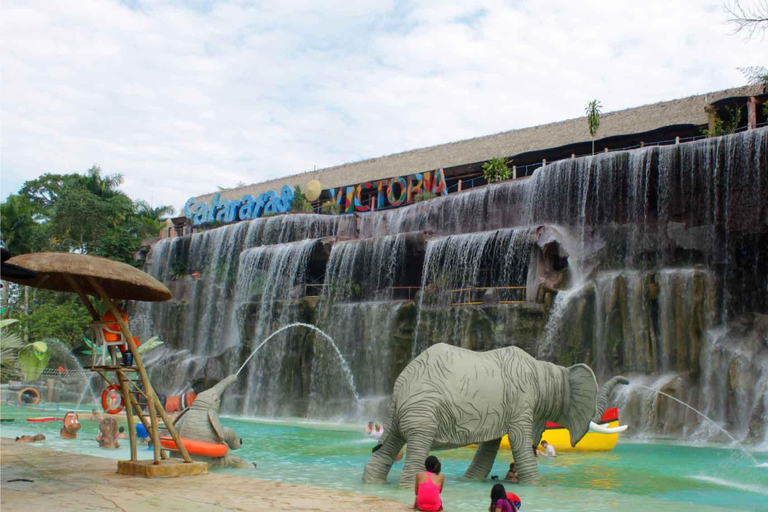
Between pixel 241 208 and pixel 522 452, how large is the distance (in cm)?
4070

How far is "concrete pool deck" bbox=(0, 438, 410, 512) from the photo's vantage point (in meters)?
7.37

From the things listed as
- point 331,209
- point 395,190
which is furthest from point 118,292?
point 395,190

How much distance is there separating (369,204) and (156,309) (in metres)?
13.6

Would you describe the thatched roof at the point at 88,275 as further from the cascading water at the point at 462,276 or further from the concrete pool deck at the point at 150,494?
the cascading water at the point at 462,276

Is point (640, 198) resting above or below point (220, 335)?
above

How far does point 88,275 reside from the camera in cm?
865

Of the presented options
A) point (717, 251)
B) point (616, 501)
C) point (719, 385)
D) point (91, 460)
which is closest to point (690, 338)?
point (719, 385)

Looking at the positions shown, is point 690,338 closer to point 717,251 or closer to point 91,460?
point 717,251

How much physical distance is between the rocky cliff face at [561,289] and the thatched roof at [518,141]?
8.36 metres

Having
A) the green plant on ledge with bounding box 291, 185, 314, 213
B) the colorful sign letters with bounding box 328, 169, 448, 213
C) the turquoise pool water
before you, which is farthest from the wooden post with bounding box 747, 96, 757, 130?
the green plant on ledge with bounding box 291, 185, 314, 213

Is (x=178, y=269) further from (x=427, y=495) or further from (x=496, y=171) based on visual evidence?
(x=427, y=495)

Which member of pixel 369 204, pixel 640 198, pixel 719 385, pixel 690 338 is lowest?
pixel 719 385

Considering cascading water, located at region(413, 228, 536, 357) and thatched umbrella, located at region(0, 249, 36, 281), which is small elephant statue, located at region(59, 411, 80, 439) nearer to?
thatched umbrella, located at region(0, 249, 36, 281)

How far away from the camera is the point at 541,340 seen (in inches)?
885
